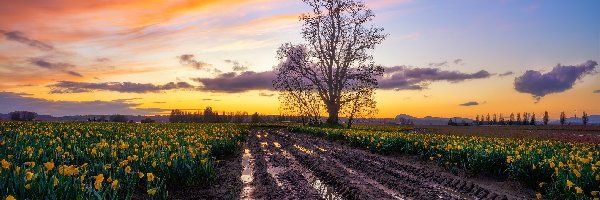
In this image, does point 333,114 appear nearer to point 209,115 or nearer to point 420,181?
point 420,181

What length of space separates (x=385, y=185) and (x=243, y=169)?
15.1 feet

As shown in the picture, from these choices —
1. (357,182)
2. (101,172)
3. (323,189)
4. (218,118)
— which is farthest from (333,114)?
(218,118)

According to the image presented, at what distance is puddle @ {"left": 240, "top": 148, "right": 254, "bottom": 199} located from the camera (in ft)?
30.8

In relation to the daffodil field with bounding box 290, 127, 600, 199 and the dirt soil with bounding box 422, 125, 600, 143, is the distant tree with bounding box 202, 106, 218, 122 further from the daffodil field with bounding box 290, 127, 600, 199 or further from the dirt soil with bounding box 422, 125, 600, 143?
the daffodil field with bounding box 290, 127, 600, 199

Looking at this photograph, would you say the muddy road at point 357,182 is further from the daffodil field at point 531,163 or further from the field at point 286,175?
the daffodil field at point 531,163

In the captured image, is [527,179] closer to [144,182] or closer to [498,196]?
[498,196]

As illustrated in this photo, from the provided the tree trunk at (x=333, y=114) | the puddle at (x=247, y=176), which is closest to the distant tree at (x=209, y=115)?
the tree trunk at (x=333, y=114)

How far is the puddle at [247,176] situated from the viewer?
940 cm

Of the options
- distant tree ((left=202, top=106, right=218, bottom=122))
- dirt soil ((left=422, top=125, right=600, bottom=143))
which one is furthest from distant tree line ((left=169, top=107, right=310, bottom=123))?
dirt soil ((left=422, top=125, right=600, bottom=143))

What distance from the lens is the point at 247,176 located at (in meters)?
11.9

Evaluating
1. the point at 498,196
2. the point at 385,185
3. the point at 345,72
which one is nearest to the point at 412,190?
the point at 385,185

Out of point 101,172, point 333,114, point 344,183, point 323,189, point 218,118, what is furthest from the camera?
point 218,118

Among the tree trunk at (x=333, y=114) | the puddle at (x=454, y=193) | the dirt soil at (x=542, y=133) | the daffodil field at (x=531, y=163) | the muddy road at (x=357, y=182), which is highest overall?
the tree trunk at (x=333, y=114)

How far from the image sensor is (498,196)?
9406 mm
